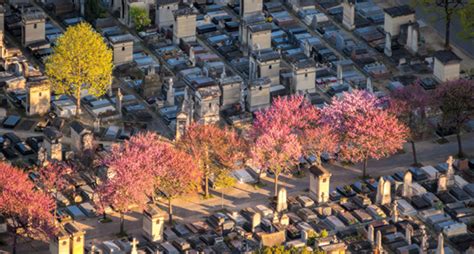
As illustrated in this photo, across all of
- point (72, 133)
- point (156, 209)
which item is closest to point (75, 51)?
point (72, 133)

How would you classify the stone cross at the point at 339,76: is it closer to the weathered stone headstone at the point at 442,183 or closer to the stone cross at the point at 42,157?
the weathered stone headstone at the point at 442,183

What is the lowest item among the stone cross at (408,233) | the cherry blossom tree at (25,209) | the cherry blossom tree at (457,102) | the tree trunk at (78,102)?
the tree trunk at (78,102)

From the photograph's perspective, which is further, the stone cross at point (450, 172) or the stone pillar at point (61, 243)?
the stone cross at point (450, 172)

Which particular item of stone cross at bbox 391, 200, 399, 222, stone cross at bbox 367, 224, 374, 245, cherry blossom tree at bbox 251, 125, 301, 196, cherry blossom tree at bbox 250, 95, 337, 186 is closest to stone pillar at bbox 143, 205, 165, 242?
cherry blossom tree at bbox 251, 125, 301, 196

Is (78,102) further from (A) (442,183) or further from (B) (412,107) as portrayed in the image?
(A) (442,183)

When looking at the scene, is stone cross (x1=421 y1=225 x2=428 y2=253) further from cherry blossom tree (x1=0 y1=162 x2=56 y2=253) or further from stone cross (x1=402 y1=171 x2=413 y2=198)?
cherry blossom tree (x1=0 y1=162 x2=56 y2=253)

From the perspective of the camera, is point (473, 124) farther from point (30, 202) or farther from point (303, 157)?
point (30, 202)

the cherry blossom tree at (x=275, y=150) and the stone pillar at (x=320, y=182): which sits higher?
the cherry blossom tree at (x=275, y=150)

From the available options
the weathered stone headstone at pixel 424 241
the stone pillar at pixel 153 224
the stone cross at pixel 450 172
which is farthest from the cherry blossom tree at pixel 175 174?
the stone cross at pixel 450 172
